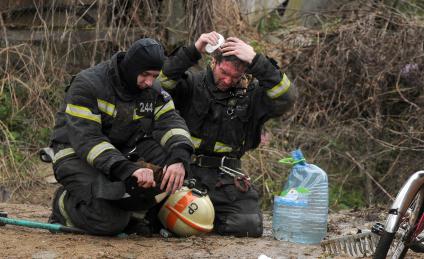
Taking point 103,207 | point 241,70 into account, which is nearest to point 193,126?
point 241,70

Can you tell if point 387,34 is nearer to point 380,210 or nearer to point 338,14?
point 338,14

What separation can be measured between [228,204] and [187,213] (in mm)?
463

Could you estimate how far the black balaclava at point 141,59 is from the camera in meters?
4.88

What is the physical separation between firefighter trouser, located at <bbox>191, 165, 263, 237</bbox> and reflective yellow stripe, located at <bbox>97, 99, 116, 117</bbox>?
0.92 meters

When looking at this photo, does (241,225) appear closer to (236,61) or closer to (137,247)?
(137,247)

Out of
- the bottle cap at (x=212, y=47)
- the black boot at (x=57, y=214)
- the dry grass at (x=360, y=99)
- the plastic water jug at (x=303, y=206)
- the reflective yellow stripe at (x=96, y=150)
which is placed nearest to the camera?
the reflective yellow stripe at (x=96, y=150)

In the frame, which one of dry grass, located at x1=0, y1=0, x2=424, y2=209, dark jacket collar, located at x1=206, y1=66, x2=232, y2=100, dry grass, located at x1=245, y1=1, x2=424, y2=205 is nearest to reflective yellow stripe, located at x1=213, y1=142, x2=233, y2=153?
dark jacket collar, located at x1=206, y1=66, x2=232, y2=100

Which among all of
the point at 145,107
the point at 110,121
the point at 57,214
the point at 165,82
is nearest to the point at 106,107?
the point at 110,121

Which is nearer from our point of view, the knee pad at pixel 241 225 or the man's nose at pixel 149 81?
the man's nose at pixel 149 81

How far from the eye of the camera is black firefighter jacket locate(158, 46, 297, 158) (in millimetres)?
5578

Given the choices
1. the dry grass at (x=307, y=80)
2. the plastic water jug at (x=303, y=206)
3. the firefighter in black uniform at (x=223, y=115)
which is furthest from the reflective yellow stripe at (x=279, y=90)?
the dry grass at (x=307, y=80)

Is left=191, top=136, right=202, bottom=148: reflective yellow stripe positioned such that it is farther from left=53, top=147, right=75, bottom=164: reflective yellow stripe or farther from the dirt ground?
left=53, top=147, right=75, bottom=164: reflective yellow stripe

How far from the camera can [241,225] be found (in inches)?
218

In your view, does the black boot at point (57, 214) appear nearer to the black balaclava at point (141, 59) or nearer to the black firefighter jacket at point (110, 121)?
the black firefighter jacket at point (110, 121)
